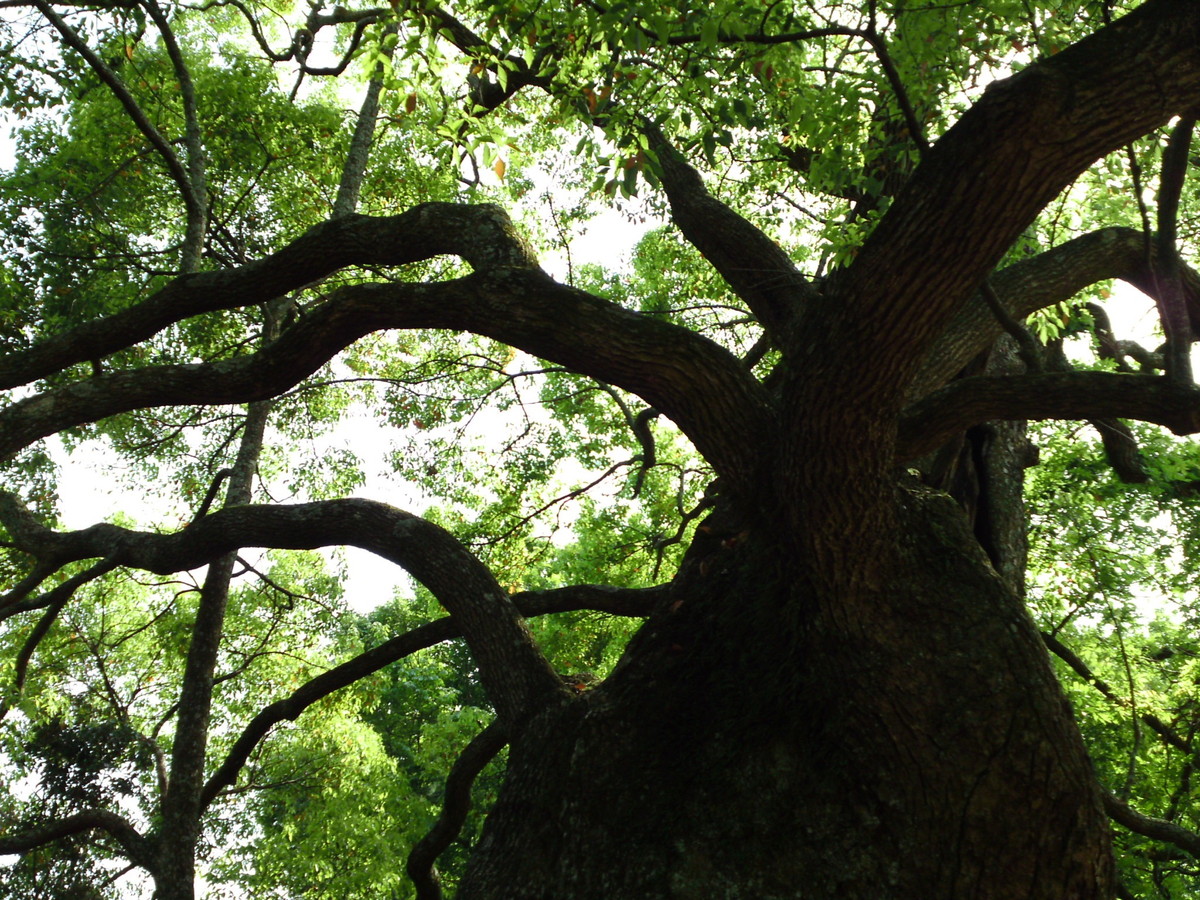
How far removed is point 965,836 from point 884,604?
1.00 metres

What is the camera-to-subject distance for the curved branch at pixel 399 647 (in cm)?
614

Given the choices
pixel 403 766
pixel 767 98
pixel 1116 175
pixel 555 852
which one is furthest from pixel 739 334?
pixel 403 766

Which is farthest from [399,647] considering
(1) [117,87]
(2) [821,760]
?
(1) [117,87]

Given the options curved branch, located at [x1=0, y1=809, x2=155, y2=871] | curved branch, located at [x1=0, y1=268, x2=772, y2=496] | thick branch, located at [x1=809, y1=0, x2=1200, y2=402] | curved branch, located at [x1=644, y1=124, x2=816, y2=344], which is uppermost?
curved branch, located at [x1=644, y1=124, x2=816, y2=344]

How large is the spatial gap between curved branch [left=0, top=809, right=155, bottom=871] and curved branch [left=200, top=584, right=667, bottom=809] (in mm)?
1547

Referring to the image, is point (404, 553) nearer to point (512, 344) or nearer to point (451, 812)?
point (512, 344)

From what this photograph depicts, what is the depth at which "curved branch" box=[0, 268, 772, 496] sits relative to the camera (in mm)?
4105

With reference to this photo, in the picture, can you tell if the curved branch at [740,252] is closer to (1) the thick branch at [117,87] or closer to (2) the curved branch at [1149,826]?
(1) the thick branch at [117,87]

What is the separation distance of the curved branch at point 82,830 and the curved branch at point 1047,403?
7686 mm

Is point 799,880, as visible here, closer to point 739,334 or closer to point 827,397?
point 827,397

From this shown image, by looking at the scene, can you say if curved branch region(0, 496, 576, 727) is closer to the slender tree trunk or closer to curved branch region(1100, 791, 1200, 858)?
the slender tree trunk

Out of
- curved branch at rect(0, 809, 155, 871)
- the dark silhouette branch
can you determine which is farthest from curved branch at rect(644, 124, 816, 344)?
curved branch at rect(0, 809, 155, 871)

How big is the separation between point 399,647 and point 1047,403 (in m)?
4.57

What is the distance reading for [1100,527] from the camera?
11.2 metres
